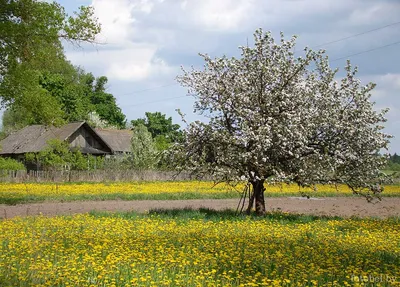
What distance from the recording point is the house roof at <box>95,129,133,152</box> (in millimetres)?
71688

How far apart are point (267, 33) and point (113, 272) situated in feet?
42.2

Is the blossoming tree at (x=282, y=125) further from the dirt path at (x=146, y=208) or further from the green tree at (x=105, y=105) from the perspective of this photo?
the green tree at (x=105, y=105)

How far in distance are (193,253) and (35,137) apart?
5257 cm

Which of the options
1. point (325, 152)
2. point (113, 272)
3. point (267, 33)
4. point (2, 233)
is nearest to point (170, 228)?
point (2, 233)

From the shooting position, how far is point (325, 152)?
1839cm

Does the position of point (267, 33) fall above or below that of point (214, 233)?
above

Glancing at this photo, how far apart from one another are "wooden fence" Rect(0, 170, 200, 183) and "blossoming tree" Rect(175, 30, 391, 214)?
23984 millimetres

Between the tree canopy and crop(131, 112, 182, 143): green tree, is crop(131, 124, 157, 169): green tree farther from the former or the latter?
crop(131, 112, 182, 143): green tree

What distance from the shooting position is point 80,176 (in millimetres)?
46938

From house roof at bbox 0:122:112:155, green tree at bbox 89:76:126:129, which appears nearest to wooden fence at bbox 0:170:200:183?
house roof at bbox 0:122:112:155

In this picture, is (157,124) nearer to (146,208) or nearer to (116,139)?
(116,139)

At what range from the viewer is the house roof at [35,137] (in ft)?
186

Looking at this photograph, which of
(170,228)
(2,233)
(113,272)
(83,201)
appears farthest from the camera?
(83,201)

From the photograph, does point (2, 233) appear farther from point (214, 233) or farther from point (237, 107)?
point (237, 107)
